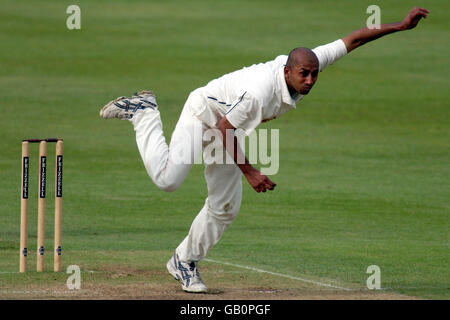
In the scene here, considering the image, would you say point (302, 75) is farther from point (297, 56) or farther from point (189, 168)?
point (189, 168)

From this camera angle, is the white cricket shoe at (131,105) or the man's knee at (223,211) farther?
the white cricket shoe at (131,105)

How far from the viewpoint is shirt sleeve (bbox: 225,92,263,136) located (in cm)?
713

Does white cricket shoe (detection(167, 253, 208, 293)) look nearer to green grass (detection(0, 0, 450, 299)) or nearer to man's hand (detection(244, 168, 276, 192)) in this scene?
man's hand (detection(244, 168, 276, 192))

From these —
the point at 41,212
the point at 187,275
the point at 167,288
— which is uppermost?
the point at 41,212

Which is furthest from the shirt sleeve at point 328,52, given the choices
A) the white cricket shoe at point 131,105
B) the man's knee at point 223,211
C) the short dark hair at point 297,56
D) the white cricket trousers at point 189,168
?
the white cricket shoe at point 131,105

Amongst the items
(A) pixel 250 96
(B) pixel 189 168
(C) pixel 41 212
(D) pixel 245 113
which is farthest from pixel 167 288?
(A) pixel 250 96

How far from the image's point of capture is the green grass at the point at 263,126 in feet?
35.2

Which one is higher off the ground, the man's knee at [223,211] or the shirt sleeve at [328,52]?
the shirt sleeve at [328,52]

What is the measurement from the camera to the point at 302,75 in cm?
723

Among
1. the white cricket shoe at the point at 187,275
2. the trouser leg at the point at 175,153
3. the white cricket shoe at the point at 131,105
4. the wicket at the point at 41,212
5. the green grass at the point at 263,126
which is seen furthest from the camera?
→ the green grass at the point at 263,126

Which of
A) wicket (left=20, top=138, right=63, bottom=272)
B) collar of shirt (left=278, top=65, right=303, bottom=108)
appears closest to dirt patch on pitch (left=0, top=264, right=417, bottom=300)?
wicket (left=20, top=138, right=63, bottom=272)

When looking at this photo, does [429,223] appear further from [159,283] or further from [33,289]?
[33,289]

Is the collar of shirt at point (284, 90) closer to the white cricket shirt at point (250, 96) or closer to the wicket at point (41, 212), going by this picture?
the white cricket shirt at point (250, 96)

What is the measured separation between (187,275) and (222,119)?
1510mm
